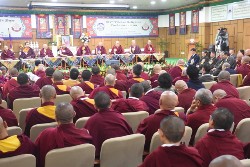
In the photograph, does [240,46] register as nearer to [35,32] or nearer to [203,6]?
[203,6]

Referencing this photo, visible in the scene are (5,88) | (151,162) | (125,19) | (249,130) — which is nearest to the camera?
(151,162)

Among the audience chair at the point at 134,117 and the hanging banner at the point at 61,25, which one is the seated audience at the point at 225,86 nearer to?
the audience chair at the point at 134,117

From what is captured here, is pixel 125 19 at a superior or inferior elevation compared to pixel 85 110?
superior

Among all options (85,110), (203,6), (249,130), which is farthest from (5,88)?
(203,6)

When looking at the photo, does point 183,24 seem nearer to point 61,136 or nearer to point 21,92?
point 21,92

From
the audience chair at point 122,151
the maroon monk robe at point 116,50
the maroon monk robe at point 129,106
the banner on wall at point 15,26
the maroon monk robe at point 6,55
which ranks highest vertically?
the banner on wall at point 15,26

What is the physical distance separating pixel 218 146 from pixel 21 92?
3.74m

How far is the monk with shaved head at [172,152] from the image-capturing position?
76.4 inches

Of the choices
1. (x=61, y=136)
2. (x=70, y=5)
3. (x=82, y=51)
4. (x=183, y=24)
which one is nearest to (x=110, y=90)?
(x=61, y=136)

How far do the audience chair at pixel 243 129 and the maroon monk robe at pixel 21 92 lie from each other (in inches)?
135

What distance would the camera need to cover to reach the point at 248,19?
42.3 ft

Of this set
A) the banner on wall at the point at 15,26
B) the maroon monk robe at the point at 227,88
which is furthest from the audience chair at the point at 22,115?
the banner on wall at the point at 15,26

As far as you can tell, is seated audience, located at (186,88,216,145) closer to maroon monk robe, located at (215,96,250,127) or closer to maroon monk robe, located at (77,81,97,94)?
maroon monk robe, located at (215,96,250,127)

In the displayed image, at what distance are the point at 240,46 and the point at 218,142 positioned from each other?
12117 mm
